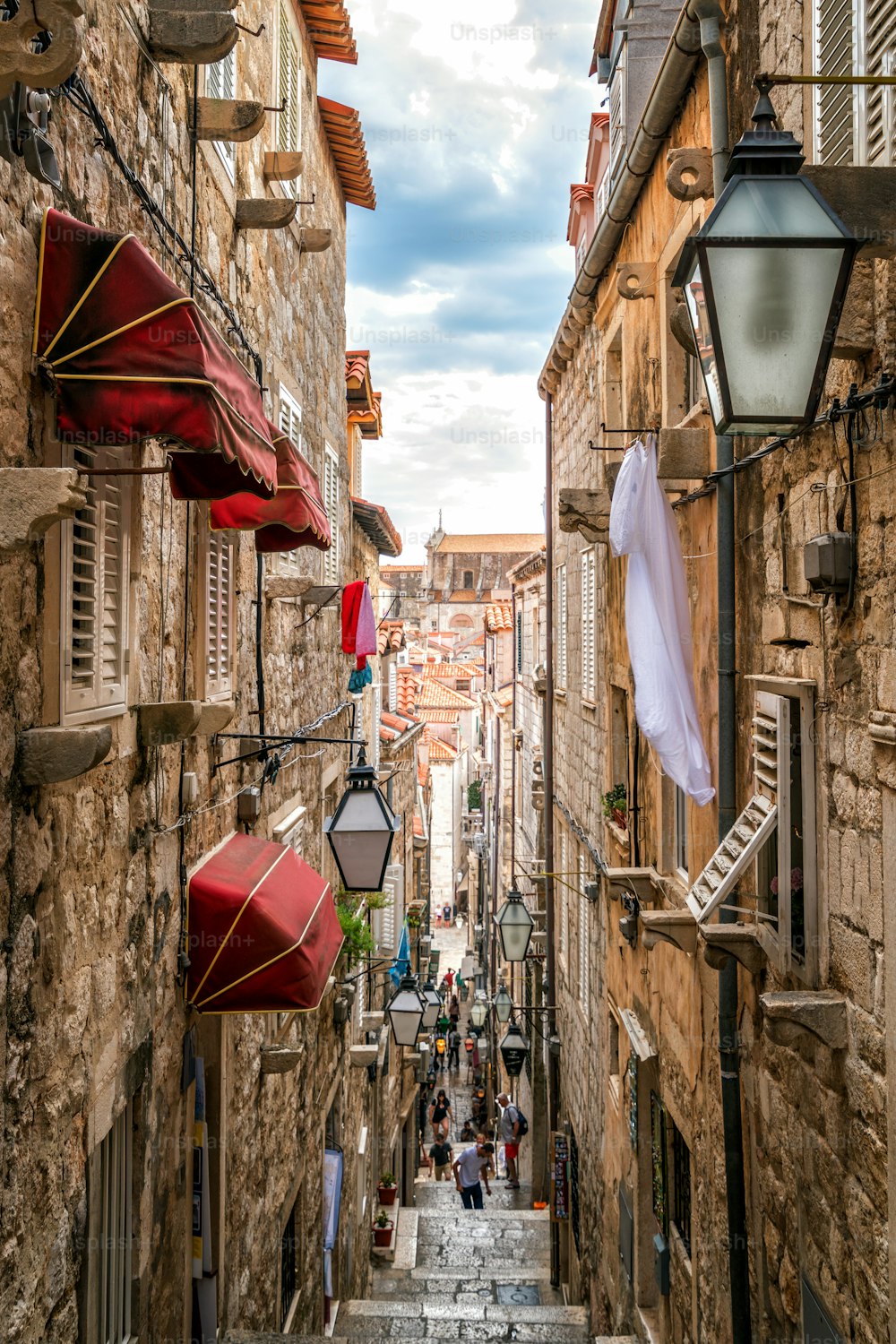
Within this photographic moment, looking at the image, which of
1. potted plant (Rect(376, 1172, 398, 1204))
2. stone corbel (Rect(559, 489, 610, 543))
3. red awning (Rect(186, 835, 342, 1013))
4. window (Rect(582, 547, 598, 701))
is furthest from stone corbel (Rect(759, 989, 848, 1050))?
Answer: potted plant (Rect(376, 1172, 398, 1204))

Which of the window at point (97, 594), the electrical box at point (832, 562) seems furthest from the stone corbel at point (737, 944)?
the window at point (97, 594)

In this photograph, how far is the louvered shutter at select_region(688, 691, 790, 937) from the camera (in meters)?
4.67

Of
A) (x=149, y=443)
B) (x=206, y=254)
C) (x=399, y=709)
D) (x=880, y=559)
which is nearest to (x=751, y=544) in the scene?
(x=880, y=559)

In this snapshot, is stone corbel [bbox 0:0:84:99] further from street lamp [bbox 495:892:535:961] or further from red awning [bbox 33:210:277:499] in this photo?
street lamp [bbox 495:892:535:961]

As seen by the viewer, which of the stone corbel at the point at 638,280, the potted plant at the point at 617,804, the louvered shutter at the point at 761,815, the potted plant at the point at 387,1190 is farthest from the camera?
the potted plant at the point at 387,1190

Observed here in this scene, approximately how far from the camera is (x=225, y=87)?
6824 mm

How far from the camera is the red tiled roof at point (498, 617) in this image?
3366 cm

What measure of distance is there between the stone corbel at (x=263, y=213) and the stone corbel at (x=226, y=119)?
3.38 feet

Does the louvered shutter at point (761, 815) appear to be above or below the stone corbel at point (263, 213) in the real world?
below

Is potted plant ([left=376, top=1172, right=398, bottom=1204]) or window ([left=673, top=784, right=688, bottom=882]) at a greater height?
window ([left=673, top=784, right=688, bottom=882])

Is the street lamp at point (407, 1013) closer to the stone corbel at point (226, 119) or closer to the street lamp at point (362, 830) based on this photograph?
the street lamp at point (362, 830)

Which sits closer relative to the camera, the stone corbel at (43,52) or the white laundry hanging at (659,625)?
the stone corbel at (43,52)

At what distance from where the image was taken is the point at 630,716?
935cm

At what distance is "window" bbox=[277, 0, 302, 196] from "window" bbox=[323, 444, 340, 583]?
3.52 meters
